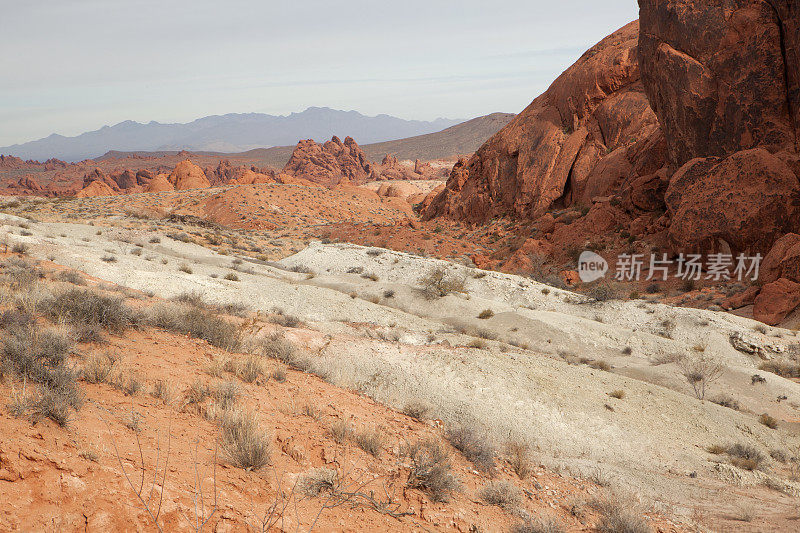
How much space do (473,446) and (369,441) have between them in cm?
155

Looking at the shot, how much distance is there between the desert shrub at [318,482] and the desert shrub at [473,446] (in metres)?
2.10

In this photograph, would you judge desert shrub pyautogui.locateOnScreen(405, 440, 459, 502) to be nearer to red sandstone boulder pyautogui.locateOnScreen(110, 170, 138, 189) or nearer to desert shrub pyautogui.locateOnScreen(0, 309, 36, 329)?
desert shrub pyautogui.locateOnScreen(0, 309, 36, 329)

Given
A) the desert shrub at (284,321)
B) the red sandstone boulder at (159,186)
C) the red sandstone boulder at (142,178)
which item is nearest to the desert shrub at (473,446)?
the desert shrub at (284,321)

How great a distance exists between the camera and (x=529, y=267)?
891 inches

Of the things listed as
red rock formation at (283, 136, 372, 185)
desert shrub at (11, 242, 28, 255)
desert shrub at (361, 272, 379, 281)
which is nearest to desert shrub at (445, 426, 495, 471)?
desert shrub at (361, 272, 379, 281)

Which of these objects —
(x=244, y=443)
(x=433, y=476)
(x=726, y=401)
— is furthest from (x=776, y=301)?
(x=244, y=443)

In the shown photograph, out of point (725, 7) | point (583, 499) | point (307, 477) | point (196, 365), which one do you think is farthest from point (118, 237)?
point (725, 7)

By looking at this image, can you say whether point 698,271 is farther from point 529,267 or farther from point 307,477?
point 307,477

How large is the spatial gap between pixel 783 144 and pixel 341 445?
20.8 meters

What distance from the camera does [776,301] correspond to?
14.2m

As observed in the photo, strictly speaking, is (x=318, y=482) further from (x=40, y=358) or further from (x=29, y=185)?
(x=29, y=185)

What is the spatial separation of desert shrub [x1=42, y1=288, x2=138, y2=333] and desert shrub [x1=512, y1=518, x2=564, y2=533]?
601 cm

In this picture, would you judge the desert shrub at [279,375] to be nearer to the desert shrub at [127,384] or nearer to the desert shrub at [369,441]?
the desert shrub at [369,441]

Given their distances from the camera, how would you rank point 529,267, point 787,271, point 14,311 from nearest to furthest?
point 14,311 → point 787,271 → point 529,267
